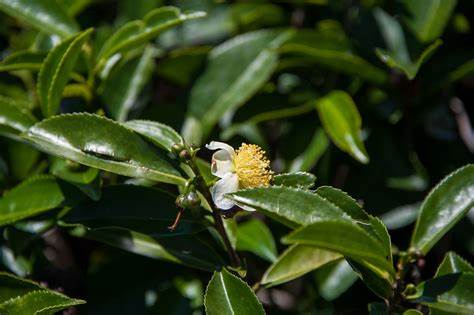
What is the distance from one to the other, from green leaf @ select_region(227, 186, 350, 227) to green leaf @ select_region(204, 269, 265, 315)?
0.15 metres

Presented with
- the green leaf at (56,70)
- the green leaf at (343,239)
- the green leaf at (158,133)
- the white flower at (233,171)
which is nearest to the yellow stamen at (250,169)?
the white flower at (233,171)

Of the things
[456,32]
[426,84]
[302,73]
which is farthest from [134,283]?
[456,32]

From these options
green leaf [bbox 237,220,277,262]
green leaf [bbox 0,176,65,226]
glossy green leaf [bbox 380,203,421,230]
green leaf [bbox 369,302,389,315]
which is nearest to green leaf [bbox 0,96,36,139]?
green leaf [bbox 0,176,65,226]

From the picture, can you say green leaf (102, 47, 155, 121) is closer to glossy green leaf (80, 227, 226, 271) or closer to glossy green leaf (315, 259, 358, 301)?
glossy green leaf (80, 227, 226, 271)

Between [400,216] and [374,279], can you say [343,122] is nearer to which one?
[400,216]

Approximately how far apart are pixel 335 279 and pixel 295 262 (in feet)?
0.94

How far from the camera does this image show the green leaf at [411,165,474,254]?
1094 millimetres

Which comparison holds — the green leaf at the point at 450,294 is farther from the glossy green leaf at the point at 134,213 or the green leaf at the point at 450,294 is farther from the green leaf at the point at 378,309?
the glossy green leaf at the point at 134,213

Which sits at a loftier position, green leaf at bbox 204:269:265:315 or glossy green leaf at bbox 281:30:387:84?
glossy green leaf at bbox 281:30:387:84

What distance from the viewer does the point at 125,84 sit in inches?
58.9

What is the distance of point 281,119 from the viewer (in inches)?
66.3

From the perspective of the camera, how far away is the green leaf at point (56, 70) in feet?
4.02

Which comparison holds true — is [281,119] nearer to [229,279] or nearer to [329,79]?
[329,79]

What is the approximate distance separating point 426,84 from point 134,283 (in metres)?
0.80
